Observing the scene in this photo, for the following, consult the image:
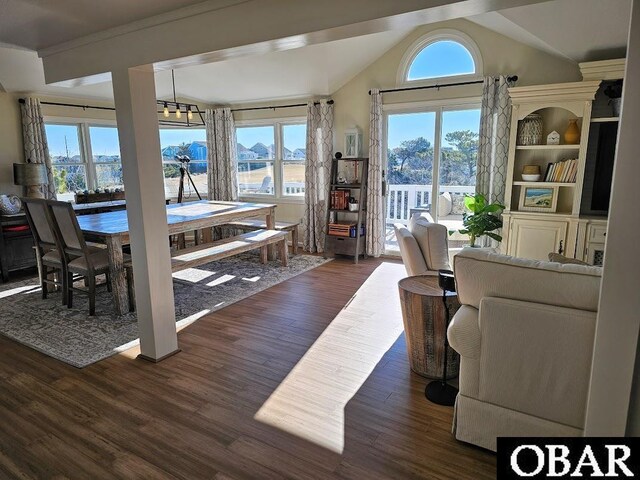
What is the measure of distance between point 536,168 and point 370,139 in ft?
7.03

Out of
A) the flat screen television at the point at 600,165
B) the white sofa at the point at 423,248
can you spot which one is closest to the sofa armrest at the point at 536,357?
the white sofa at the point at 423,248

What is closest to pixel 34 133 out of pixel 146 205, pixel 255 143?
pixel 255 143

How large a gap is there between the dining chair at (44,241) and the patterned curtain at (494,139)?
4646 mm

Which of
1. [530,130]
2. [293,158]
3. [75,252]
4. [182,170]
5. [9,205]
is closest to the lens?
[75,252]

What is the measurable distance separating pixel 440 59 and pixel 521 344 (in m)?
4.38

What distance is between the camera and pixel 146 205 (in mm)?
2793

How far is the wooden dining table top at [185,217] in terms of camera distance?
3949mm

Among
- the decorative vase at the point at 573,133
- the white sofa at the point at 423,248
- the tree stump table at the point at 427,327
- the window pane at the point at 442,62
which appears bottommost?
the tree stump table at the point at 427,327

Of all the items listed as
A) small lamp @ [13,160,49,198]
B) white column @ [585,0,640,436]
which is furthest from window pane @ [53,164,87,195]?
white column @ [585,0,640,436]

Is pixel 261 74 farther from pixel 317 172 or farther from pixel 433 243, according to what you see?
pixel 433 243

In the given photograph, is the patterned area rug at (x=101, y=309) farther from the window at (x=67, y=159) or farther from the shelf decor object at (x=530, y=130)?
the shelf decor object at (x=530, y=130)

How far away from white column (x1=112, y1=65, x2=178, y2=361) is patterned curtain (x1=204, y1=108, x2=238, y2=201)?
14.4ft

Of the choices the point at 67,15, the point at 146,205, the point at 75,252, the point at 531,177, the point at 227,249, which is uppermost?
the point at 67,15

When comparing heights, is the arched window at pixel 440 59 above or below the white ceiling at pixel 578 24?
above
